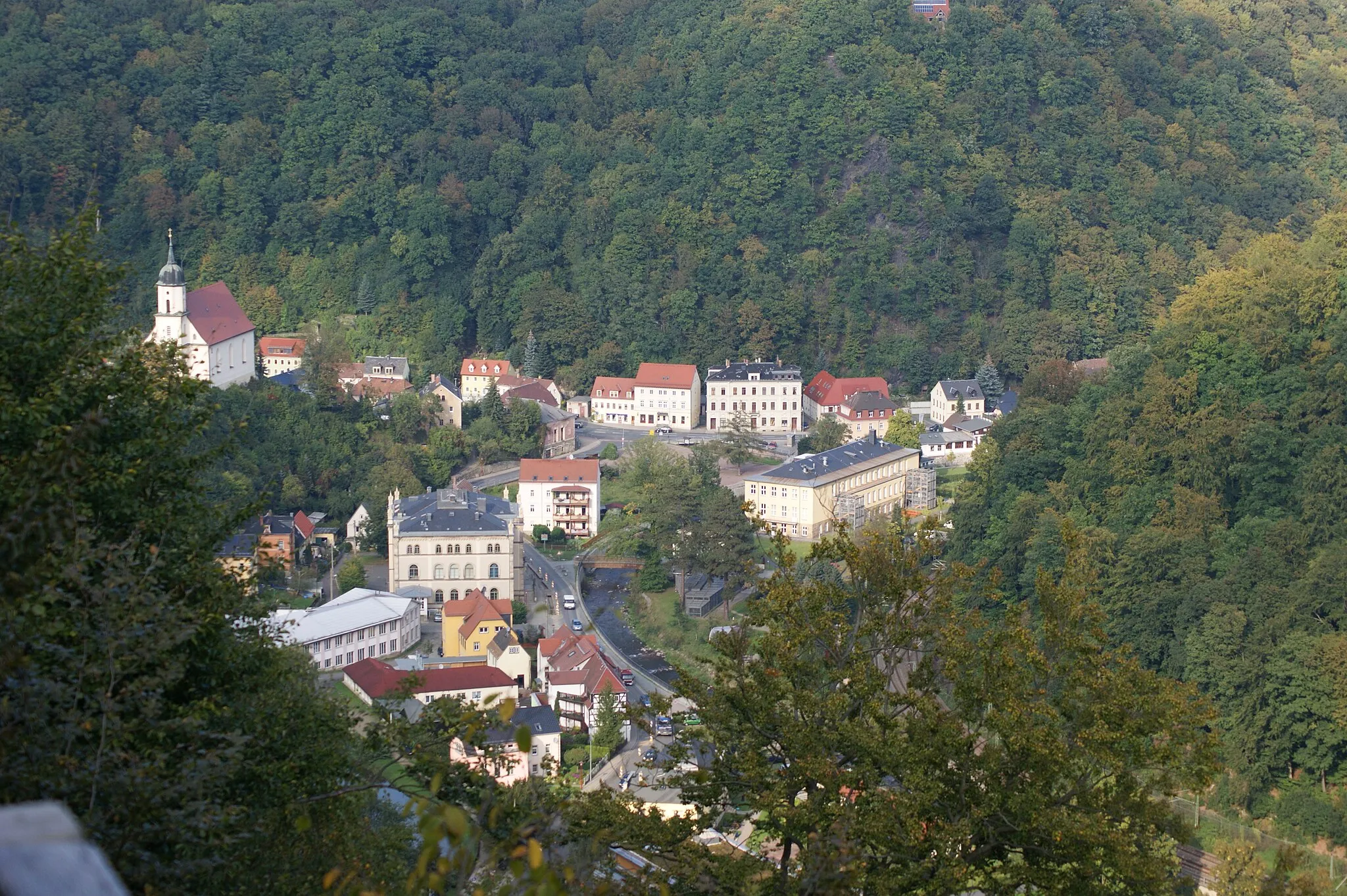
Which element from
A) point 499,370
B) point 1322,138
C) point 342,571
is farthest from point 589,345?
point 1322,138

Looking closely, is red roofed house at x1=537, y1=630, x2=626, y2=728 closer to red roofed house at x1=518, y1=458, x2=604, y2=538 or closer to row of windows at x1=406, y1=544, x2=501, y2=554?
row of windows at x1=406, y1=544, x2=501, y2=554

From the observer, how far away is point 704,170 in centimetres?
5691

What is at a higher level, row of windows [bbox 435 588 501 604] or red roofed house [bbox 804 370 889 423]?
red roofed house [bbox 804 370 889 423]

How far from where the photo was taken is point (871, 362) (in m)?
51.4

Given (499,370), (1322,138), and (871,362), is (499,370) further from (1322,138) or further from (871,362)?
(1322,138)

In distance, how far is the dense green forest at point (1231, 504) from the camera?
24.0m

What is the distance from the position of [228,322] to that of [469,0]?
30.5 metres

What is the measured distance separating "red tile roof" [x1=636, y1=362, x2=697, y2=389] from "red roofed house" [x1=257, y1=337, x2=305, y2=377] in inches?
458

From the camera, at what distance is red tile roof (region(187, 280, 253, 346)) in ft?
136

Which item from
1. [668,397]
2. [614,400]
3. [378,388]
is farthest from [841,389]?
[378,388]

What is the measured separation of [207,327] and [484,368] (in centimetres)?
1137

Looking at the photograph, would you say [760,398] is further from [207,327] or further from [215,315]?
[207,327]

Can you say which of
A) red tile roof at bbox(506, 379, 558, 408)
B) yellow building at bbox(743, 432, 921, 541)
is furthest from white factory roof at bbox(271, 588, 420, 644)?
red tile roof at bbox(506, 379, 558, 408)

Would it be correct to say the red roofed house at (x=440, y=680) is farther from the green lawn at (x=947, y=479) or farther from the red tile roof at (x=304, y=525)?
the green lawn at (x=947, y=479)
